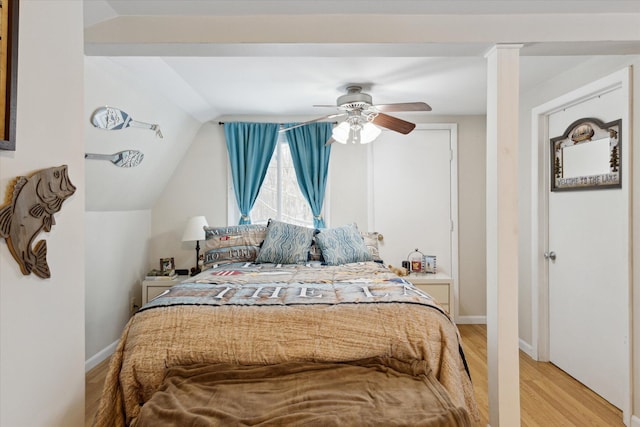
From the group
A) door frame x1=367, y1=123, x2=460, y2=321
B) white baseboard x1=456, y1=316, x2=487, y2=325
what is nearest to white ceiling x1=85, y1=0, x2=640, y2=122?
door frame x1=367, y1=123, x2=460, y2=321

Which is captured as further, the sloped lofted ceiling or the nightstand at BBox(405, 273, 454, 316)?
the nightstand at BBox(405, 273, 454, 316)

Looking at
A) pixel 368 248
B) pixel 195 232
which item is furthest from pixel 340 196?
pixel 195 232

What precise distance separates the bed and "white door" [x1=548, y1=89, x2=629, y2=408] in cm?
132

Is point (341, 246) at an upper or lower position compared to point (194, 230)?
lower

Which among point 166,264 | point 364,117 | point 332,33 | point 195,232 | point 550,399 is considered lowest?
point 550,399

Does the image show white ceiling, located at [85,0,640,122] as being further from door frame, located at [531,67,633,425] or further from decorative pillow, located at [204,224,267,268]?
decorative pillow, located at [204,224,267,268]

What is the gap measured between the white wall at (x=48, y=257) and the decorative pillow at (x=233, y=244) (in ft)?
6.58

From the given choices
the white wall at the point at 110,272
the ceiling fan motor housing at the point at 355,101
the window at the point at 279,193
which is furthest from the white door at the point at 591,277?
the white wall at the point at 110,272

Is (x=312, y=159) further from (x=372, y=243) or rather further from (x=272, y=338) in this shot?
(x=272, y=338)

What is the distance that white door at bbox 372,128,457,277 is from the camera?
4.48 metres

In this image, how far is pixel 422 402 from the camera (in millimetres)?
1634

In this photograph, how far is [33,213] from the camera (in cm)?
129

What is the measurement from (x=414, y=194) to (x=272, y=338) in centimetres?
299

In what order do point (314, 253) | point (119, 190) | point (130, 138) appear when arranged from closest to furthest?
point (130, 138) → point (119, 190) → point (314, 253)
